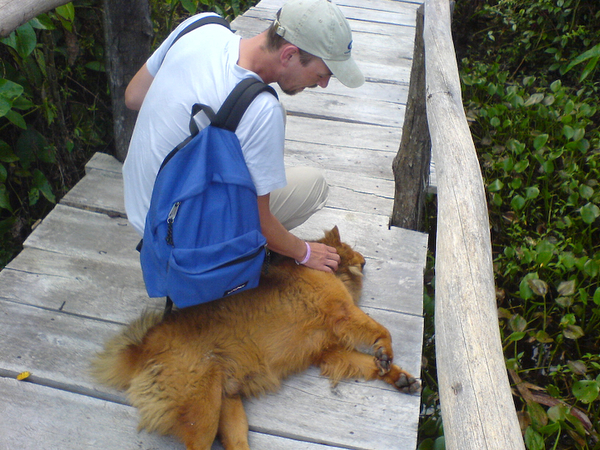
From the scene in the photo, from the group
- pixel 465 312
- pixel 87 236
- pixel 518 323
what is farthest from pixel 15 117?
pixel 518 323

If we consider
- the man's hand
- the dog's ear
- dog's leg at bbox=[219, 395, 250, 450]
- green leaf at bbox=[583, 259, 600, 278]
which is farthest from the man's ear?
green leaf at bbox=[583, 259, 600, 278]

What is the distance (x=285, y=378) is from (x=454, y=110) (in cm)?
130

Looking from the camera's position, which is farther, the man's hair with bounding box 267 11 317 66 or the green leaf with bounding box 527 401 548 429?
the green leaf with bounding box 527 401 548 429

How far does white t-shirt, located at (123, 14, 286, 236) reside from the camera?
5.64 feet

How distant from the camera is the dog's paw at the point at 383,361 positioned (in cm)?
213

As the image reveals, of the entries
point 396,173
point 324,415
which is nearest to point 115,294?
point 324,415

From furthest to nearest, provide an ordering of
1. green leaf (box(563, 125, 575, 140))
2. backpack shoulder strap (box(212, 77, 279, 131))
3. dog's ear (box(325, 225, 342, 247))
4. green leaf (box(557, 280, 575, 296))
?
green leaf (box(563, 125, 575, 140)) < green leaf (box(557, 280, 575, 296)) < dog's ear (box(325, 225, 342, 247)) < backpack shoulder strap (box(212, 77, 279, 131))

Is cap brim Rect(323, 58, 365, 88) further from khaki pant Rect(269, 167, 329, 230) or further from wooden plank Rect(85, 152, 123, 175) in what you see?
wooden plank Rect(85, 152, 123, 175)

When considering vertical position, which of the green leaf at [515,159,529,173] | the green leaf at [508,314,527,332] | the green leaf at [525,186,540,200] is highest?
the green leaf at [515,159,529,173]

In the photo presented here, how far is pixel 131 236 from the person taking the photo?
9.17 ft

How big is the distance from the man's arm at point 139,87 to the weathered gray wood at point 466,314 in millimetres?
1284

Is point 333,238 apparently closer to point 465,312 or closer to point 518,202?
point 465,312

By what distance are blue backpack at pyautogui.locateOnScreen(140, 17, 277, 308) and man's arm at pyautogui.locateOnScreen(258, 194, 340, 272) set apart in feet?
0.32

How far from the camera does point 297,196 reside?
2523 millimetres
